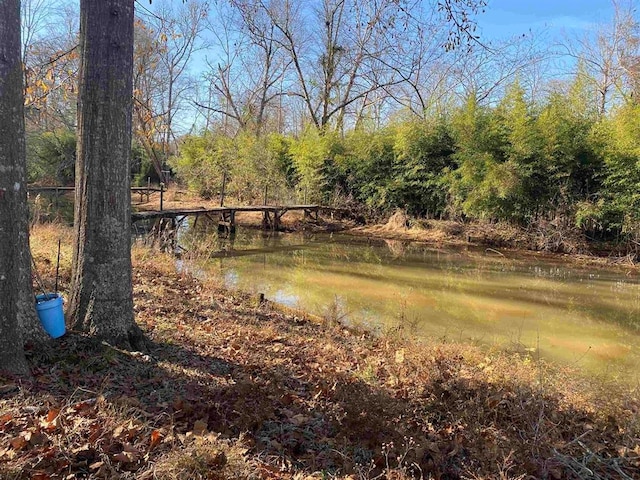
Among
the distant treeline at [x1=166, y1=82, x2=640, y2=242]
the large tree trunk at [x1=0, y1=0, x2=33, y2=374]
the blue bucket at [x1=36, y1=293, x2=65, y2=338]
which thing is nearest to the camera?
the large tree trunk at [x1=0, y1=0, x2=33, y2=374]

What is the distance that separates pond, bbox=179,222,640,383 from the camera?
5570 millimetres

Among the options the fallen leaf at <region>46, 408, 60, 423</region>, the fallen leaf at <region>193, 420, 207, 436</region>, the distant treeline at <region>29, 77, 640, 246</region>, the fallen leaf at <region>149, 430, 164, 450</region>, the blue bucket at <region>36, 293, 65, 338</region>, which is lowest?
the fallen leaf at <region>193, 420, 207, 436</region>

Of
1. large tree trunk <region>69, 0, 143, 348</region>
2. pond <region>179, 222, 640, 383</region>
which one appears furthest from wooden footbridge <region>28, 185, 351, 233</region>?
large tree trunk <region>69, 0, 143, 348</region>

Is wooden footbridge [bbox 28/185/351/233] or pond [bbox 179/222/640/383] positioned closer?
pond [bbox 179/222/640/383]

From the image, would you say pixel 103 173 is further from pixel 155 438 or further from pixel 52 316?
pixel 155 438

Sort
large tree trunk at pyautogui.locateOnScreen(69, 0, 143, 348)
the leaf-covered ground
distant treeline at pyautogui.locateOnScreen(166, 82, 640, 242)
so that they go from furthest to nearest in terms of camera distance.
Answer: distant treeline at pyautogui.locateOnScreen(166, 82, 640, 242) → large tree trunk at pyautogui.locateOnScreen(69, 0, 143, 348) → the leaf-covered ground

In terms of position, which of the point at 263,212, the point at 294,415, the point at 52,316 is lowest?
the point at 294,415

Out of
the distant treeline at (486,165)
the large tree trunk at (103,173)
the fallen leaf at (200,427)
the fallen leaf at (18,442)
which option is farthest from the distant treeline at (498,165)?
the fallen leaf at (18,442)

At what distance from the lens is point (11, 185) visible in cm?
249

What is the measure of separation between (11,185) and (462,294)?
6.90 metres

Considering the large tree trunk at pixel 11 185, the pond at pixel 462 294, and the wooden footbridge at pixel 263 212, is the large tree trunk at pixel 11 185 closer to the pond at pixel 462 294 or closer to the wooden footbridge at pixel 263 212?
the pond at pixel 462 294

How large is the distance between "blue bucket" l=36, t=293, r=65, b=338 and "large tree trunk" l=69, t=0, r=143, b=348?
20 cm

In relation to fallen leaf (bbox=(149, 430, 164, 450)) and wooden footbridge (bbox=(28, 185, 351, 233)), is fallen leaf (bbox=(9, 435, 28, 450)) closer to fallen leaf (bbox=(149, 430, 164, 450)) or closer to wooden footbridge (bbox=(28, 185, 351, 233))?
fallen leaf (bbox=(149, 430, 164, 450))

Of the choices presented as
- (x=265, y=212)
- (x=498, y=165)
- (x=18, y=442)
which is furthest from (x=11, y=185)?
(x=265, y=212)
